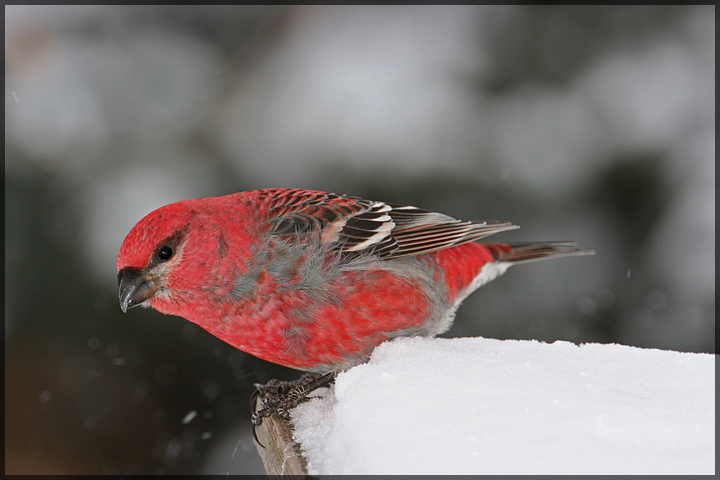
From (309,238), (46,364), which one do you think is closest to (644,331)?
(309,238)

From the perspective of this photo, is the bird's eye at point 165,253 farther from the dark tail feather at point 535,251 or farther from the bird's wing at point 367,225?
the dark tail feather at point 535,251

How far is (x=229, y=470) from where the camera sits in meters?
3.59

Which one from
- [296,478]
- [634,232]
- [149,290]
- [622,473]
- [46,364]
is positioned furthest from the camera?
[634,232]

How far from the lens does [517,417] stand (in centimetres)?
126

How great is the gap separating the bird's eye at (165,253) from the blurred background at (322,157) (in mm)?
1461

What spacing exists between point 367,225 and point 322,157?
4.40 feet

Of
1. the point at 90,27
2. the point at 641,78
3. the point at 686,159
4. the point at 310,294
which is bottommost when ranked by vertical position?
the point at 310,294

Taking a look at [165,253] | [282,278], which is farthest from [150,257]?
[282,278]

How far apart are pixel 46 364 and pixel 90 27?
88.6 inches

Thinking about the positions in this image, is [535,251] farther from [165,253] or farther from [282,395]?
[165,253]

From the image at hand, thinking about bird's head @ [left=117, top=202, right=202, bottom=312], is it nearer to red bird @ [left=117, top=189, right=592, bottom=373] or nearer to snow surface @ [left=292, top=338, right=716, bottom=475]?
red bird @ [left=117, top=189, right=592, bottom=373]

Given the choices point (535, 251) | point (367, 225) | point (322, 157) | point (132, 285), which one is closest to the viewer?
point (132, 285)

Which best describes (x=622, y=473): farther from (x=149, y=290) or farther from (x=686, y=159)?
(x=686, y=159)

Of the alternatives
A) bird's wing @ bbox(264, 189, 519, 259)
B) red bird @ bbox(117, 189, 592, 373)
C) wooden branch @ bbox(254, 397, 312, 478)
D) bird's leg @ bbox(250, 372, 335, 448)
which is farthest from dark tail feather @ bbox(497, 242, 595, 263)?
A: wooden branch @ bbox(254, 397, 312, 478)
